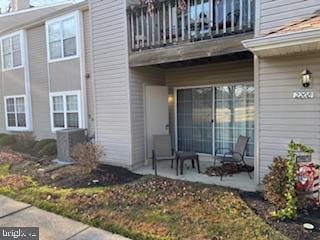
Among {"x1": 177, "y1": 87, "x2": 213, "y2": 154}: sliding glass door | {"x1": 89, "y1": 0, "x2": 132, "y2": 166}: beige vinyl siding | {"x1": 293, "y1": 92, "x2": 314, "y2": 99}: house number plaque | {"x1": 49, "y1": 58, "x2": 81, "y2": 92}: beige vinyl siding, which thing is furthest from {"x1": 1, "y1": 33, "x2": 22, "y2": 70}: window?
{"x1": 293, "y1": 92, "x2": 314, "y2": 99}: house number plaque

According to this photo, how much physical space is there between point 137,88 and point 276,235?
511 cm

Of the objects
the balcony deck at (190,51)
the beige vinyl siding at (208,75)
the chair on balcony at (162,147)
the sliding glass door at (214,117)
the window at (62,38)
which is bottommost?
the chair on balcony at (162,147)

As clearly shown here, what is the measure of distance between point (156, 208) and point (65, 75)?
24.8 feet

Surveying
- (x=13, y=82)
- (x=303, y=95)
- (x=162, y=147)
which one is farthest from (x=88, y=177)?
(x=13, y=82)

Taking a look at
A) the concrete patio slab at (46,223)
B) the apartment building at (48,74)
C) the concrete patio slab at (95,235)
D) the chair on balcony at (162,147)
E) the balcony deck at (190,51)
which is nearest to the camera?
the concrete patio slab at (95,235)

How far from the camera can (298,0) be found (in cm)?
477

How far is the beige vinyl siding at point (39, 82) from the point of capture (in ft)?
37.9

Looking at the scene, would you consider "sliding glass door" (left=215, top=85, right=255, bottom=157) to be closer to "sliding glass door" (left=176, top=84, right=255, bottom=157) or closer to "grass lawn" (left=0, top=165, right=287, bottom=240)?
"sliding glass door" (left=176, top=84, right=255, bottom=157)

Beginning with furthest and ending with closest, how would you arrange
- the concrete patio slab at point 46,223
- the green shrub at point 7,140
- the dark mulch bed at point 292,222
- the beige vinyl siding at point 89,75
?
the green shrub at point 7,140, the beige vinyl siding at point 89,75, the concrete patio slab at point 46,223, the dark mulch bed at point 292,222

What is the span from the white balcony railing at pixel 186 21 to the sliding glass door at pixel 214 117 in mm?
2208

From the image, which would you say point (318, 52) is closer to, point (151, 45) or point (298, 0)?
point (298, 0)

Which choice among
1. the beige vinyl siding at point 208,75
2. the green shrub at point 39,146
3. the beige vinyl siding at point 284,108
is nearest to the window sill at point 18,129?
the green shrub at point 39,146

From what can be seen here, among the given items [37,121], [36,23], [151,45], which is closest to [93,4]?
[151,45]

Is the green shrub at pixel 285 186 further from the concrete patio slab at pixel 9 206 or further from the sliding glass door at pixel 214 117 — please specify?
the concrete patio slab at pixel 9 206
